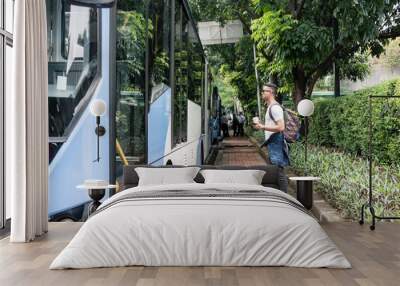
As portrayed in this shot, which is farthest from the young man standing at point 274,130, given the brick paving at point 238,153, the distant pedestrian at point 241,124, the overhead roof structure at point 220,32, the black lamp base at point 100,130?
the distant pedestrian at point 241,124

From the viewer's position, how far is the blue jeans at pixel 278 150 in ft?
26.7

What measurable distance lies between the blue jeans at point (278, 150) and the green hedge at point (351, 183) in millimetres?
593

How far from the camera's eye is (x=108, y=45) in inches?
203

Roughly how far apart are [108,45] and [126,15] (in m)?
0.37

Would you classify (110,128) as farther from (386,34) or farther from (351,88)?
(351,88)

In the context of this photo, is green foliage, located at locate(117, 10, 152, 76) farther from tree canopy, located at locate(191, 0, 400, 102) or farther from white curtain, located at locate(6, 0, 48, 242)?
tree canopy, located at locate(191, 0, 400, 102)

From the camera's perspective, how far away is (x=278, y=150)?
27.1 feet

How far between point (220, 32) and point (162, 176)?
7135 millimetres

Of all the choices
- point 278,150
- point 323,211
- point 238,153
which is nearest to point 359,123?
point 278,150

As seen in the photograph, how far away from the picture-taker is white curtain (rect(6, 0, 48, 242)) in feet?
16.8

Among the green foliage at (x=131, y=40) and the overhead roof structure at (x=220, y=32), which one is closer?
the green foliage at (x=131, y=40)

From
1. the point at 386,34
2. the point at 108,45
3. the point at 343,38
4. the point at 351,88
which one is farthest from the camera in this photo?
the point at 351,88

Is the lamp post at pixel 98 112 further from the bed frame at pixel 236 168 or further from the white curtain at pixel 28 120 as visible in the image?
the bed frame at pixel 236 168

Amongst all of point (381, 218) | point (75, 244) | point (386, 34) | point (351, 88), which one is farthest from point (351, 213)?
point (351, 88)
